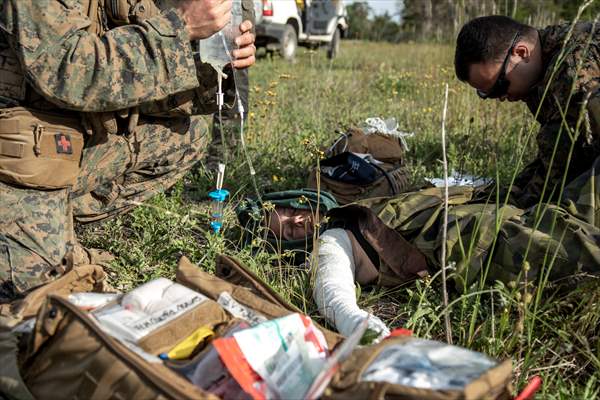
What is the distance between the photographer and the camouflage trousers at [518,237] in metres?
2.11

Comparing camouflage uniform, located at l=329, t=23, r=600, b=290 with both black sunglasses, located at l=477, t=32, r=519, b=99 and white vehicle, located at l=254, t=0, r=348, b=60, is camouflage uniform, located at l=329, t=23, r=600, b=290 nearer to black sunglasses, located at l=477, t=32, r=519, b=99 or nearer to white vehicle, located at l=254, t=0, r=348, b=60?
black sunglasses, located at l=477, t=32, r=519, b=99

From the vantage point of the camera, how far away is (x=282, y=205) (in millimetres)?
2881

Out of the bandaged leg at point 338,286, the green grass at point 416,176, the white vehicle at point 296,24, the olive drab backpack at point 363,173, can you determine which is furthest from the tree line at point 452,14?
the white vehicle at point 296,24

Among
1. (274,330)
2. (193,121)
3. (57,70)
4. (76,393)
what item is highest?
(57,70)

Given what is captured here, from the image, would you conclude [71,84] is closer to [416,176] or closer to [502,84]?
[502,84]

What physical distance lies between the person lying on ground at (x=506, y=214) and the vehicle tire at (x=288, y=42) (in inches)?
359

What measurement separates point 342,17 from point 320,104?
373 inches

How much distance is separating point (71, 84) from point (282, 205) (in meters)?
1.09

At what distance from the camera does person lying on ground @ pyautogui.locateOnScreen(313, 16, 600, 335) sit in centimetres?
213

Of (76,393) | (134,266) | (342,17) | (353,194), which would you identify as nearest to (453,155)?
(353,194)

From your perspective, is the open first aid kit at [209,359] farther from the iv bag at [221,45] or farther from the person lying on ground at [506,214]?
the iv bag at [221,45]

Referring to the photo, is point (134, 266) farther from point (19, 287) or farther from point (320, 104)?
point (320, 104)

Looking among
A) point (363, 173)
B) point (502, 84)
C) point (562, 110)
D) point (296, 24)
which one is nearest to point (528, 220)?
point (562, 110)

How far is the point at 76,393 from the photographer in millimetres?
1512
